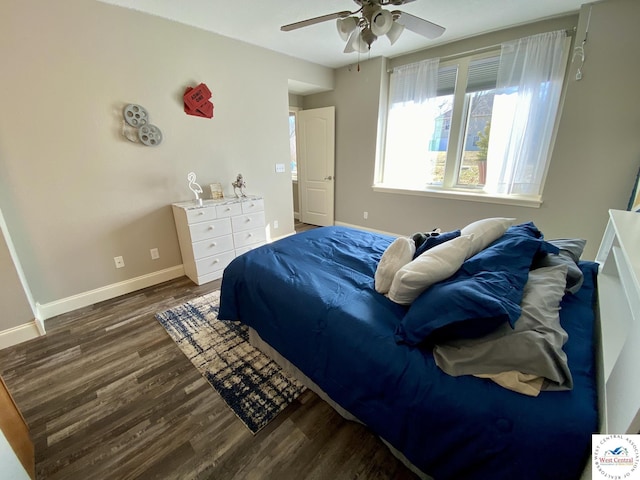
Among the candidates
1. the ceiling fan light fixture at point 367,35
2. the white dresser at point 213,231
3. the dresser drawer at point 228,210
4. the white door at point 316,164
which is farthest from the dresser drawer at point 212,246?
the ceiling fan light fixture at point 367,35

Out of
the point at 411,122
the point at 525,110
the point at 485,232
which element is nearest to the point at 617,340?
the point at 485,232

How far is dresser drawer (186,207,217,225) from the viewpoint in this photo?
268cm

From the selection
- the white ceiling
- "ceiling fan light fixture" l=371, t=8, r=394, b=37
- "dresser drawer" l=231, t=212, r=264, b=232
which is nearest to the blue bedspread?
"dresser drawer" l=231, t=212, r=264, b=232

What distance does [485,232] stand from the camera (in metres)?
1.46

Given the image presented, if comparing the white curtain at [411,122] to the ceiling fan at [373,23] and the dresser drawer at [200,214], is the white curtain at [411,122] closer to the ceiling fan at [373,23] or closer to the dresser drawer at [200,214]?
the ceiling fan at [373,23]

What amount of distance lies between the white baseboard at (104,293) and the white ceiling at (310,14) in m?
2.49

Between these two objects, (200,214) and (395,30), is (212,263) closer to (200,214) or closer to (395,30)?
(200,214)

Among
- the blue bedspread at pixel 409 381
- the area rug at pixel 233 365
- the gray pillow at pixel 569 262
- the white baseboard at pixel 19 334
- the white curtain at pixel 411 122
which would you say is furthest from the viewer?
the white curtain at pixel 411 122

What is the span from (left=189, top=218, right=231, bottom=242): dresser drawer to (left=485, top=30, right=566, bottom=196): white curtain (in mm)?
3222

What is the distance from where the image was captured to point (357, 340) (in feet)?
3.82

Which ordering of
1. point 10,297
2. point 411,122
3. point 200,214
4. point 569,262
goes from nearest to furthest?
point 569,262, point 10,297, point 200,214, point 411,122

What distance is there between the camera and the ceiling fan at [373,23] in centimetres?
166

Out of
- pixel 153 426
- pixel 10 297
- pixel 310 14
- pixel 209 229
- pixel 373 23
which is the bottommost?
pixel 153 426

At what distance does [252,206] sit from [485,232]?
8.19 ft
